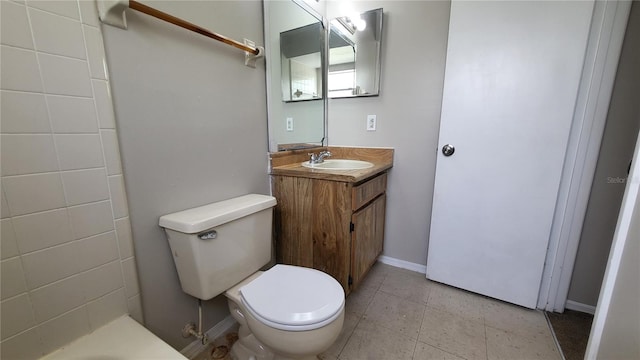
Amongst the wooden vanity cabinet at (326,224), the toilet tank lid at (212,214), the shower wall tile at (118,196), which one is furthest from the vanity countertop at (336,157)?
the shower wall tile at (118,196)

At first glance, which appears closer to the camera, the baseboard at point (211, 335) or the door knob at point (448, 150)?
the baseboard at point (211, 335)

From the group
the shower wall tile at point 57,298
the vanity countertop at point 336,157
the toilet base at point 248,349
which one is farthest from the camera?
the vanity countertop at point 336,157

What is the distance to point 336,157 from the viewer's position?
2.03m

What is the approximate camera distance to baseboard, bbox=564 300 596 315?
1456 mm

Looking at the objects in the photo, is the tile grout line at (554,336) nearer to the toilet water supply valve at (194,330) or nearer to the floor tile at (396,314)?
the floor tile at (396,314)

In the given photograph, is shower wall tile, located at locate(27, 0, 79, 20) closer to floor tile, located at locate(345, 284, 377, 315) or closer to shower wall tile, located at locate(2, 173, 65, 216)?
shower wall tile, located at locate(2, 173, 65, 216)

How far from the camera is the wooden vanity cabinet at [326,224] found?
134 centimetres

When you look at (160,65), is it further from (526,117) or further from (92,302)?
(526,117)

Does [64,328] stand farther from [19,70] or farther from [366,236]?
[366,236]

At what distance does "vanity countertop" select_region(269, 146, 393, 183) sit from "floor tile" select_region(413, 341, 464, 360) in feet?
2.90

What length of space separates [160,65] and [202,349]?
1.28 m

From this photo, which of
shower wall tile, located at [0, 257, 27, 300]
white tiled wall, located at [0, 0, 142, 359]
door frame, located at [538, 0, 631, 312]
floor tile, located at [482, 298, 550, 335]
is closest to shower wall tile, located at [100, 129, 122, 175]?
white tiled wall, located at [0, 0, 142, 359]

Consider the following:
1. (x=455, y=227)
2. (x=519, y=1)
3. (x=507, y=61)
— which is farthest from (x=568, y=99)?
(x=455, y=227)

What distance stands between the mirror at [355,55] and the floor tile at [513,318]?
1.58 m
